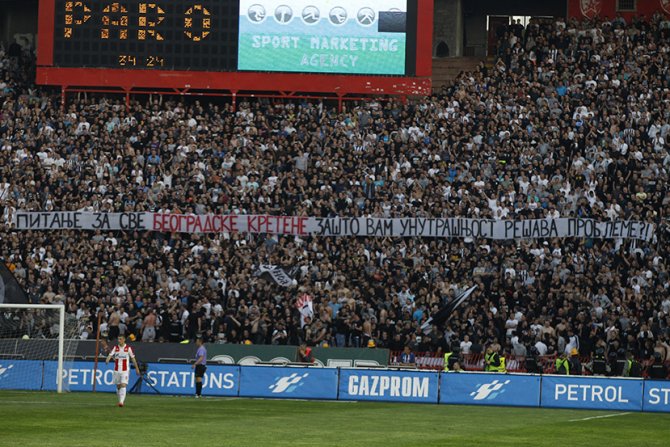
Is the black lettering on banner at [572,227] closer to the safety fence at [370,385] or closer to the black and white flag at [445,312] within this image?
the black and white flag at [445,312]

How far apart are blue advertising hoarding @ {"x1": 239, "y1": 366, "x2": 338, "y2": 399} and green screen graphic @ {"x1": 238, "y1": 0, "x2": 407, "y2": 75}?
61.8 ft

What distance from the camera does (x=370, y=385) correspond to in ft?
114

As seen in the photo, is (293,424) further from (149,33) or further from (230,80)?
(149,33)

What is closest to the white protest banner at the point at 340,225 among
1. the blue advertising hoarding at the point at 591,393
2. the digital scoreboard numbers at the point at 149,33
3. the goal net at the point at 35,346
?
the goal net at the point at 35,346

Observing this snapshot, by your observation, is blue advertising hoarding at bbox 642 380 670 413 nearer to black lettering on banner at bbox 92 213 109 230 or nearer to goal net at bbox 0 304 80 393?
goal net at bbox 0 304 80 393

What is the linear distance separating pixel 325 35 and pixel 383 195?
9.28 metres

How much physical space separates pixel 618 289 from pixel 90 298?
16.8 metres

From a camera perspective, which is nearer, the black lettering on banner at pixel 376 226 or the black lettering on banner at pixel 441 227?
the black lettering on banner at pixel 441 227

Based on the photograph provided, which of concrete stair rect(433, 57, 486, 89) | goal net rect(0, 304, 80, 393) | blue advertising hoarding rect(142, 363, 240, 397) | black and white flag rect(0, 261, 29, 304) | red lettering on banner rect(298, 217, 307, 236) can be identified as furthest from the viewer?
concrete stair rect(433, 57, 486, 89)

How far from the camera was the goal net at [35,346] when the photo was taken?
117ft

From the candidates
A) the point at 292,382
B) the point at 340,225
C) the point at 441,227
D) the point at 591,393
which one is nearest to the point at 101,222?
the point at 340,225

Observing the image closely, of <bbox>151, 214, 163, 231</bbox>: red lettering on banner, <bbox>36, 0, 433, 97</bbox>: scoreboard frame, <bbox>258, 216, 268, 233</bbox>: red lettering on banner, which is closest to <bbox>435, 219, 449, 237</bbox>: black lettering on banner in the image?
<bbox>258, 216, 268, 233</bbox>: red lettering on banner

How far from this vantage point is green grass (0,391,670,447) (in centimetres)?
2083

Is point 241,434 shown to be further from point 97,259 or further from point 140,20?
point 140,20
